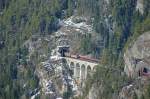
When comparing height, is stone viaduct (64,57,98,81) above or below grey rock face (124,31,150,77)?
below

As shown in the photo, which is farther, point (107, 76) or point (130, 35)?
point (130, 35)

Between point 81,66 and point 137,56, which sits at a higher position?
point 137,56

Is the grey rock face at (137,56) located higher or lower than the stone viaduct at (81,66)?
higher

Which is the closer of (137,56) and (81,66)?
(137,56)

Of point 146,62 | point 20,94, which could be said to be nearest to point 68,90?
point 20,94

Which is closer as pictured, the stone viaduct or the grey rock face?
the grey rock face

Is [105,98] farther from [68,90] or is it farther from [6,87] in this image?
[6,87]

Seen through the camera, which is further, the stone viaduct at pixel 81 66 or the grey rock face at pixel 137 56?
the stone viaduct at pixel 81 66

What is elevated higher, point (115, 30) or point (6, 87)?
point (115, 30)

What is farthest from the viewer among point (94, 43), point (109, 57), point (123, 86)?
point (94, 43)

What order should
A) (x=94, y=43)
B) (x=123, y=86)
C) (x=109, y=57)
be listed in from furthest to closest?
1. (x=94, y=43)
2. (x=109, y=57)
3. (x=123, y=86)
